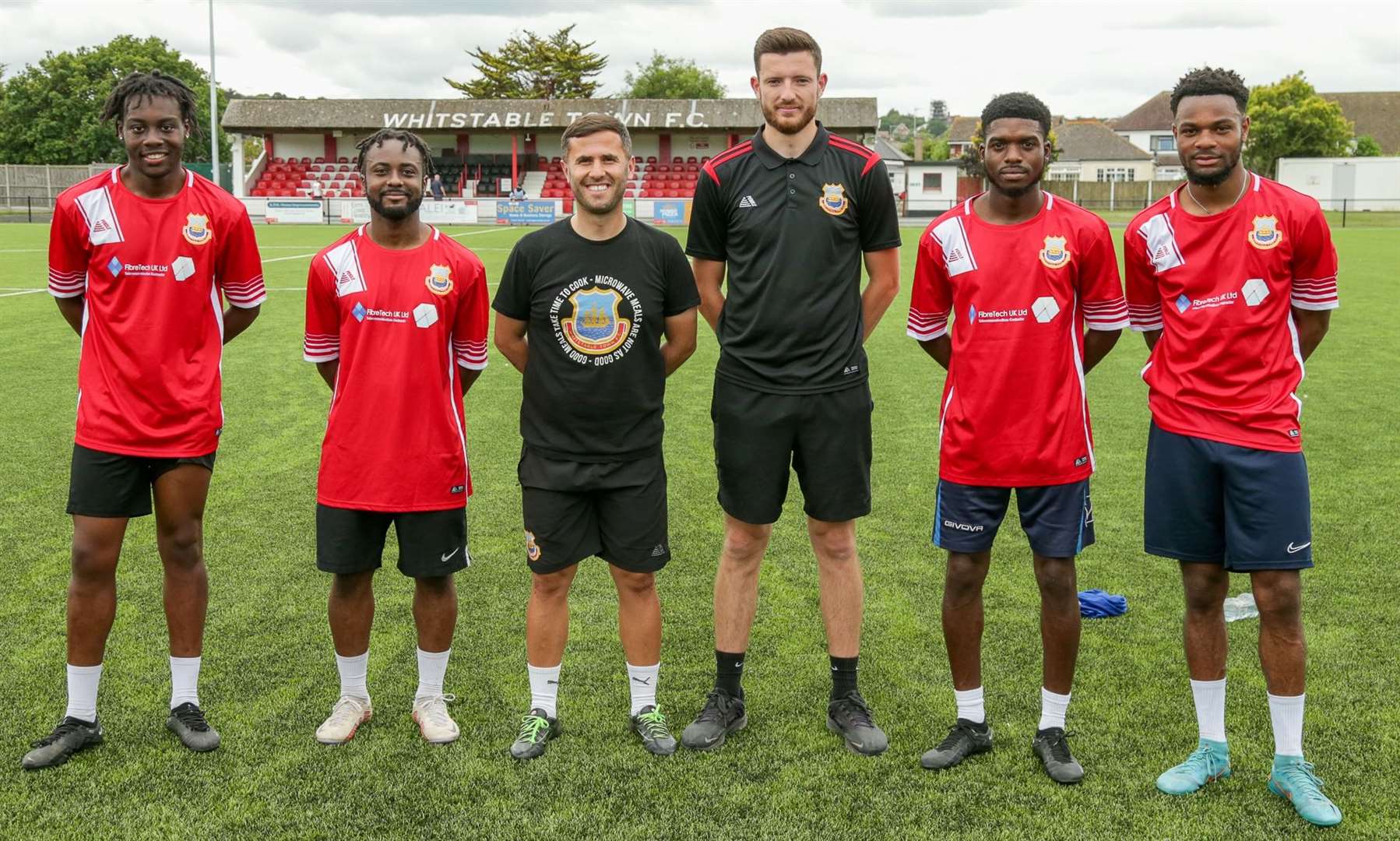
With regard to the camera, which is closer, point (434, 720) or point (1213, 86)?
point (1213, 86)

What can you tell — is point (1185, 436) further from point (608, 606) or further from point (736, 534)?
point (608, 606)

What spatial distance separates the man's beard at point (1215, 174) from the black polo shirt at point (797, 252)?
924mm

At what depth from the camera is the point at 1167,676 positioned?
4445mm

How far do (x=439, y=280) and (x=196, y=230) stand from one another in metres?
0.80

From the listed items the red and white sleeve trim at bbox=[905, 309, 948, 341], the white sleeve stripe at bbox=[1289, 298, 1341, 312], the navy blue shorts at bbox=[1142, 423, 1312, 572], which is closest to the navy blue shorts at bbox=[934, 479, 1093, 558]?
the navy blue shorts at bbox=[1142, 423, 1312, 572]

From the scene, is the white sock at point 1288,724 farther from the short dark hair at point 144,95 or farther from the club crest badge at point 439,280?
the short dark hair at point 144,95

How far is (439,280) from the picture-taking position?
3.83 metres

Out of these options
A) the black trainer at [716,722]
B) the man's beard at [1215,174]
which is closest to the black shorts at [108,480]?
the black trainer at [716,722]

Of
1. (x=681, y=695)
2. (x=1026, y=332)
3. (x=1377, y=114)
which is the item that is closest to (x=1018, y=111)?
(x=1026, y=332)

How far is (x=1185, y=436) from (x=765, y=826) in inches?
67.0

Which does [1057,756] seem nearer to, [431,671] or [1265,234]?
[1265,234]

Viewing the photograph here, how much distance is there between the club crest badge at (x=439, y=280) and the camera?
381 cm

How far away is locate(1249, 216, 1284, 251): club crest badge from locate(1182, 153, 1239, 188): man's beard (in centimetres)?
16

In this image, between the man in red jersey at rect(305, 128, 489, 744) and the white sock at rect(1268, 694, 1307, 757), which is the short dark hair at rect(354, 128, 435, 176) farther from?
the white sock at rect(1268, 694, 1307, 757)
